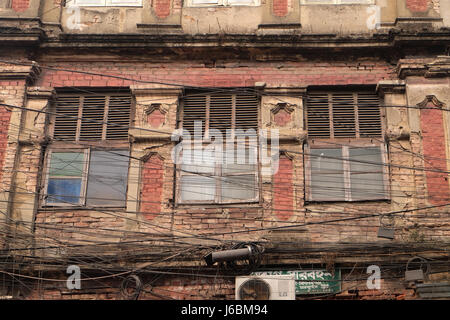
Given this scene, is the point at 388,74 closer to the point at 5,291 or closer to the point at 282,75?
the point at 282,75

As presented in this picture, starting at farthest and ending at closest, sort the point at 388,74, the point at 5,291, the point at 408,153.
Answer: the point at 388,74, the point at 408,153, the point at 5,291

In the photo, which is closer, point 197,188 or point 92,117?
point 197,188

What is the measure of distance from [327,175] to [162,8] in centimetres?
365

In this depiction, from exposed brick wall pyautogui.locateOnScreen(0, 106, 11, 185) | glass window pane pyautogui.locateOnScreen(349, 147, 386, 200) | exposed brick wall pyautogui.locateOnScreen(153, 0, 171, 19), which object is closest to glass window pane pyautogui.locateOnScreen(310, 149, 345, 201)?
glass window pane pyautogui.locateOnScreen(349, 147, 386, 200)

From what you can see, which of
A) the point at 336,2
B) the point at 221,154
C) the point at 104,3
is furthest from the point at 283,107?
the point at 104,3

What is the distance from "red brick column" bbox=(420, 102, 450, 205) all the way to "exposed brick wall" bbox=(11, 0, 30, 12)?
6159 mm

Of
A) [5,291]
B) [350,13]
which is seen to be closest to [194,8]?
[350,13]

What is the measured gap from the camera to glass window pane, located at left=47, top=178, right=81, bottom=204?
30.1 ft

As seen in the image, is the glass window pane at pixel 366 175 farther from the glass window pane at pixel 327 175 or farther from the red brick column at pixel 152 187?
the red brick column at pixel 152 187

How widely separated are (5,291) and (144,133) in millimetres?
2818

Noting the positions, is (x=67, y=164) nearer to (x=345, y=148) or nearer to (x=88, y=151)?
(x=88, y=151)

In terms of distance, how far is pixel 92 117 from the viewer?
383 inches

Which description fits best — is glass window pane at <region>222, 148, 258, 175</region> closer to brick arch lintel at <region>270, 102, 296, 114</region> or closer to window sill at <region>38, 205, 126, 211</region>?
brick arch lintel at <region>270, 102, 296, 114</region>

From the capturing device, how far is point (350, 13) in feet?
33.1
